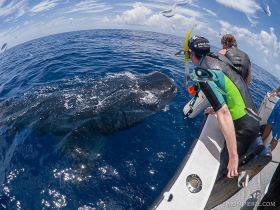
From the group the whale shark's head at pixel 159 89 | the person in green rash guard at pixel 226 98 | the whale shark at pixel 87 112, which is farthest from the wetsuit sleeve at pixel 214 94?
the whale shark's head at pixel 159 89

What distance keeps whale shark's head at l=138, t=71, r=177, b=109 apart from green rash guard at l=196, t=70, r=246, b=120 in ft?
12.8

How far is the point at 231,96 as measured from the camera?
14.7ft

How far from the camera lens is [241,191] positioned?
5281 millimetres

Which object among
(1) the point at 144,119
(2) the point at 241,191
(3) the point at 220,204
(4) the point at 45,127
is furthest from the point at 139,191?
(4) the point at 45,127

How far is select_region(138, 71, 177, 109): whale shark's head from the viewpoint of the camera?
332 inches

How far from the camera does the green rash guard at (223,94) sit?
4219 millimetres

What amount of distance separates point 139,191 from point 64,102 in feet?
13.2

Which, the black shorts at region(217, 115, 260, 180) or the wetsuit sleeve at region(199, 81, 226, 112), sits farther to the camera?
the black shorts at region(217, 115, 260, 180)

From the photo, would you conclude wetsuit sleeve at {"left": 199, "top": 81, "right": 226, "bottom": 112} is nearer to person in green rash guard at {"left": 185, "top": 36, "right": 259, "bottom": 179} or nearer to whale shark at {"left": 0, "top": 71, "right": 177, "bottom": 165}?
person in green rash guard at {"left": 185, "top": 36, "right": 259, "bottom": 179}

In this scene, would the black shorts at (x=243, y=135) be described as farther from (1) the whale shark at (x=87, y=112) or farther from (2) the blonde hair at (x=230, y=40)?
(2) the blonde hair at (x=230, y=40)

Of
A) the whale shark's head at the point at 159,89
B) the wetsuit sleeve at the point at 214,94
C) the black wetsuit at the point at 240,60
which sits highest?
the wetsuit sleeve at the point at 214,94

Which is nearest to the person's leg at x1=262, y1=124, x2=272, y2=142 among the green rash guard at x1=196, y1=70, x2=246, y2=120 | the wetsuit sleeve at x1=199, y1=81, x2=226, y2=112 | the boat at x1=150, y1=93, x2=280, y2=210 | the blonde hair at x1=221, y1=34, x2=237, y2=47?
the boat at x1=150, y1=93, x2=280, y2=210

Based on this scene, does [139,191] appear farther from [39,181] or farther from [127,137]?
[39,181]

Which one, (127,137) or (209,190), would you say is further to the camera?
(127,137)
